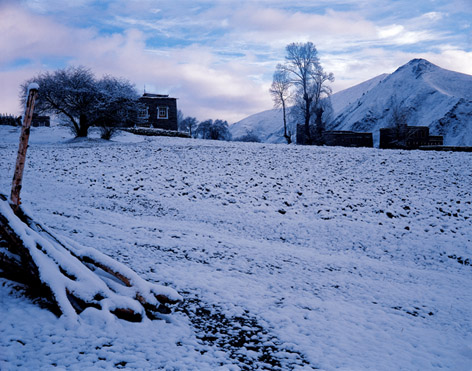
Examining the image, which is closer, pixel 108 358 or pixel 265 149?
pixel 108 358

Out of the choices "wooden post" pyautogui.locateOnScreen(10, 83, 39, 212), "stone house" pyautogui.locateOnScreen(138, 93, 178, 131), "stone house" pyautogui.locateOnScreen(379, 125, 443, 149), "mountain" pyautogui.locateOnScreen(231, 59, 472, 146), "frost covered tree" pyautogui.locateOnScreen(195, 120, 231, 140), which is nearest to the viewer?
"wooden post" pyautogui.locateOnScreen(10, 83, 39, 212)

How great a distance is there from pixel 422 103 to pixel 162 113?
9460 centimetres

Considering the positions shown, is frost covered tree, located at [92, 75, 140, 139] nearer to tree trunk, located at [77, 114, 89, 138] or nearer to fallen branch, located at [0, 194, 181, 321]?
tree trunk, located at [77, 114, 89, 138]

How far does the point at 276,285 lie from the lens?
6.27 m

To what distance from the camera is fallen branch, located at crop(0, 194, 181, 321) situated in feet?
12.4

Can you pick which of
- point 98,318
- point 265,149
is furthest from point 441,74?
point 98,318

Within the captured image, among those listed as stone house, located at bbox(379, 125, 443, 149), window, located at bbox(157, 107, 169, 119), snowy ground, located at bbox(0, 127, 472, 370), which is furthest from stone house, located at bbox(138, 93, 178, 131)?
stone house, located at bbox(379, 125, 443, 149)

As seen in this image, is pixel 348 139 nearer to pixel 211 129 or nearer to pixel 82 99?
pixel 82 99

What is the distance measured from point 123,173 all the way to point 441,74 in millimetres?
146534

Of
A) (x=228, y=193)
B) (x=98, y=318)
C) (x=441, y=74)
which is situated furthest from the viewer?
(x=441, y=74)

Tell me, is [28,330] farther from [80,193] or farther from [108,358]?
[80,193]

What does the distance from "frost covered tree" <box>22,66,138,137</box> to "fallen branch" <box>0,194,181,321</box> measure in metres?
22.8

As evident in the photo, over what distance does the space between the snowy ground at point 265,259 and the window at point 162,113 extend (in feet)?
91.9

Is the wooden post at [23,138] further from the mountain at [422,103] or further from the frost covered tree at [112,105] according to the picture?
the mountain at [422,103]
